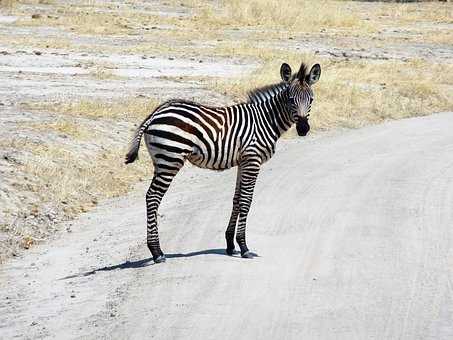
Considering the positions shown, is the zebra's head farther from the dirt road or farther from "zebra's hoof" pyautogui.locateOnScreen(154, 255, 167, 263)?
"zebra's hoof" pyautogui.locateOnScreen(154, 255, 167, 263)

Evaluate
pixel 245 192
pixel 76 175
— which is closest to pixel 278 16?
pixel 76 175

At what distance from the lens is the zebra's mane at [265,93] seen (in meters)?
12.3

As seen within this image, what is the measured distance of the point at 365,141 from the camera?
21359mm

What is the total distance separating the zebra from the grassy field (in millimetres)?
2557

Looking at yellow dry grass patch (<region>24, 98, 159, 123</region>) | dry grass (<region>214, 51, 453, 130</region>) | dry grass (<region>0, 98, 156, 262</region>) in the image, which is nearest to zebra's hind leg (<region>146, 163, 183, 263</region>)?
dry grass (<region>0, 98, 156, 262</region>)

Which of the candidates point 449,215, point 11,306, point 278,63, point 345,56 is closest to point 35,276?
point 11,306

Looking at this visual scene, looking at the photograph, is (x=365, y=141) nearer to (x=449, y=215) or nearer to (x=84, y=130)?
(x=84, y=130)

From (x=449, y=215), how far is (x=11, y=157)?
6.24 m

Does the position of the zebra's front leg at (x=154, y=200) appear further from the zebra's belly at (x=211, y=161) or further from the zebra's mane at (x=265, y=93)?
the zebra's mane at (x=265, y=93)

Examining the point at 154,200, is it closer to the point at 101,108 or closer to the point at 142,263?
the point at 142,263

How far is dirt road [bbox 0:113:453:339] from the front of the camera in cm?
973

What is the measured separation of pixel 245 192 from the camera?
11.8 meters

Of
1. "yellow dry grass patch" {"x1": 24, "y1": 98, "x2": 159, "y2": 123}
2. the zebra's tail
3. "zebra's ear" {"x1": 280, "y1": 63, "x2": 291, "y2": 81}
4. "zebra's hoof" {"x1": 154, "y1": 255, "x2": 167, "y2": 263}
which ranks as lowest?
"yellow dry grass patch" {"x1": 24, "y1": 98, "x2": 159, "y2": 123}

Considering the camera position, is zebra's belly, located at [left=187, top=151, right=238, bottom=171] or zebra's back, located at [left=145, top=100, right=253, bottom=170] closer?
zebra's back, located at [left=145, top=100, right=253, bottom=170]
